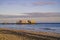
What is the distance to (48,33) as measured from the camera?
7.17 feet

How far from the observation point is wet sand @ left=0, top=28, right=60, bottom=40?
2.10 m

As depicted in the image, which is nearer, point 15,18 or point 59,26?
point 59,26

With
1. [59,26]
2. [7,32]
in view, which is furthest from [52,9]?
[7,32]

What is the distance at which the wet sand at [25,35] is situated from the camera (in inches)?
82.7

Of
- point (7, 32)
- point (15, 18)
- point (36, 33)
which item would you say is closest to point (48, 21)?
point (36, 33)

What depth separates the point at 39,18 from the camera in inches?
89.3

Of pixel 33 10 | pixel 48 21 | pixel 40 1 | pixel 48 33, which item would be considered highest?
pixel 40 1

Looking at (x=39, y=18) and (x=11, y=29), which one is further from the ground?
(x=39, y=18)

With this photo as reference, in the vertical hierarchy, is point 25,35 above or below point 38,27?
below

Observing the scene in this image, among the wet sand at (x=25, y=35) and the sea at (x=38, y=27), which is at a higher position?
the sea at (x=38, y=27)

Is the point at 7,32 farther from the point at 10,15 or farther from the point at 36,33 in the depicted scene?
the point at 36,33

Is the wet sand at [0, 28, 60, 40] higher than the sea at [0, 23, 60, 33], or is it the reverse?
the sea at [0, 23, 60, 33]

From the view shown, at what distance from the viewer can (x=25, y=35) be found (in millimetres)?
2207

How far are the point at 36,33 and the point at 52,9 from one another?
0.47 metres
